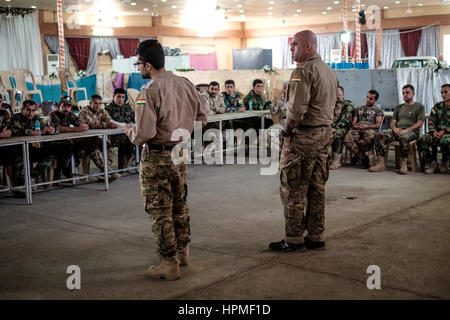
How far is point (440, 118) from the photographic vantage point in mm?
6770

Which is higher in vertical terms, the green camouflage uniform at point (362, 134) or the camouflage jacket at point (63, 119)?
the camouflage jacket at point (63, 119)

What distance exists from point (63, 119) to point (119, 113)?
97 cm

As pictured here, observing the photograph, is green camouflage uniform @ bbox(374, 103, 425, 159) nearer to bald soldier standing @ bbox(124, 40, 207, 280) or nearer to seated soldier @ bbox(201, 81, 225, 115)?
seated soldier @ bbox(201, 81, 225, 115)

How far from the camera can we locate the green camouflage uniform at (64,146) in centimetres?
623

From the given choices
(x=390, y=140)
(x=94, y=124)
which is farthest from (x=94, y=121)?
(x=390, y=140)

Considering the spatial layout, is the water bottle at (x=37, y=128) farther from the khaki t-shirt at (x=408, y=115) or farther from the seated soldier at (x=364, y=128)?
the khaki t-shirt at (x=408, y=115)

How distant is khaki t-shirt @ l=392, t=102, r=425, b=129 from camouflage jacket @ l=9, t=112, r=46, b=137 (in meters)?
4.67

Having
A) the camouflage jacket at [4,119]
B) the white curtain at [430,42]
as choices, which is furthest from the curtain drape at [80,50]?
the camouflage jacket at [4,119]

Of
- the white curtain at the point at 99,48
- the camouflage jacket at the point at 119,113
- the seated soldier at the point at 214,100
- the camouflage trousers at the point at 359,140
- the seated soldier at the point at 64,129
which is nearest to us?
the seated soldier at the point at 64,129

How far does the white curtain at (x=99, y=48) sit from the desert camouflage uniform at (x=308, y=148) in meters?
19.5

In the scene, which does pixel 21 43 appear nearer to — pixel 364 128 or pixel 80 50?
pixel 80 50

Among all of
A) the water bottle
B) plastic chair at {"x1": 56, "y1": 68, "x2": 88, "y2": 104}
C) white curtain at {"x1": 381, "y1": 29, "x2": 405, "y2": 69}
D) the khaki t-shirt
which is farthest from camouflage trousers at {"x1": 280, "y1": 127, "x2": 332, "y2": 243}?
white curtain at {"x1": 381, "y1": 29, "x2": 405, "y2": 69}
